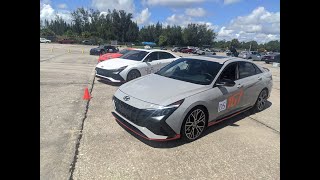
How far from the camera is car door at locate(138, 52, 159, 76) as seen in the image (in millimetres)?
9844

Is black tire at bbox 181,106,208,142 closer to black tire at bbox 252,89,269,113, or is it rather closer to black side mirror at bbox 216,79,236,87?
black side mirror at bbox 216,79,236,87

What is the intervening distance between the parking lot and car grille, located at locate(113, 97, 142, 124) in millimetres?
397

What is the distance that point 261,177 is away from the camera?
11.8 feet

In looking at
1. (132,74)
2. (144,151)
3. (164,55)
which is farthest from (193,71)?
(164,55)

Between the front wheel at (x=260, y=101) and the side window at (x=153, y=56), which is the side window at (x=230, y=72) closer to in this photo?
the front wheel at (x=260, y=101)

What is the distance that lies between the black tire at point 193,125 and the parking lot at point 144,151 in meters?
0.12

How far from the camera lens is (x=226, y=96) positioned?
513cm

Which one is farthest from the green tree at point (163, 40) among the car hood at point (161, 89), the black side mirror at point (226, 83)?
the black side mirror at point (226, 83)

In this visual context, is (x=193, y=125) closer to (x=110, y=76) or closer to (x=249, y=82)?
(x=249, y=82)

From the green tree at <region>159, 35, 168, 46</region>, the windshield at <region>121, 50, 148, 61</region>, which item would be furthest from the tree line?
the windshield at <region>121, 50, 148, 61</region>
